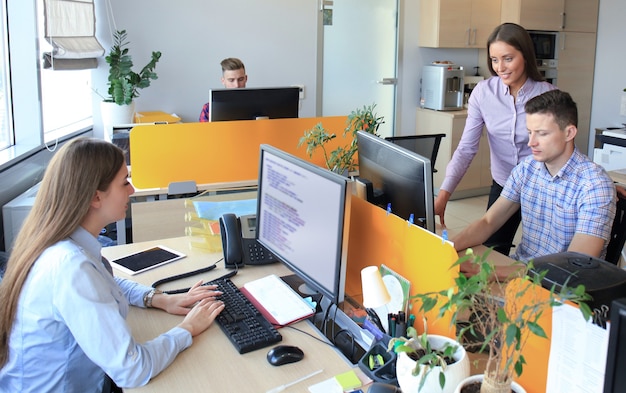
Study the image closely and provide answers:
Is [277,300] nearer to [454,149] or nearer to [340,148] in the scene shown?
[340,148]

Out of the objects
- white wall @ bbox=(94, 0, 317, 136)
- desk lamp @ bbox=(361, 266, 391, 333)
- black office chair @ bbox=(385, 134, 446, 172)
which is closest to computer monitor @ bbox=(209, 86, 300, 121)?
black office chair @ bbox=(385, 134, 446, 172)

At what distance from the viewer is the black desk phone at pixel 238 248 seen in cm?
214

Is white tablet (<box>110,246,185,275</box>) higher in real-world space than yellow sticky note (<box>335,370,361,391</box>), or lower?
higher

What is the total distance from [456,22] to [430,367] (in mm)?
5257

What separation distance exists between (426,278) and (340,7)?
4590mm

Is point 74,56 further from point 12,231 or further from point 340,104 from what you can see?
point 340,104

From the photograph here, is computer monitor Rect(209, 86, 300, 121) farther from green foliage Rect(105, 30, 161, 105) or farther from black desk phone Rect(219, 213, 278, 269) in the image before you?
green foliage Rect(105, 30, 161, 105)

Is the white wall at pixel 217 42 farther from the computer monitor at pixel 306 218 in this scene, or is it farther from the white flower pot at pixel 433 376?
the white flower pot at pixel 433 376

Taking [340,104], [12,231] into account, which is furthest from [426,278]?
[340,104]

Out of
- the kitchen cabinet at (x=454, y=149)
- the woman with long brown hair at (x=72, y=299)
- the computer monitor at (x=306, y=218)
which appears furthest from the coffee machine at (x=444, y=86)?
the woman with long brown hair at (x=72, y=299)

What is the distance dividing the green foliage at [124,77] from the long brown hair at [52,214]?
9.81 feet

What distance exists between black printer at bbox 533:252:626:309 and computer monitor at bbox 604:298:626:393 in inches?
5.9

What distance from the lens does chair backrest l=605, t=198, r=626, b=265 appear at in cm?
221

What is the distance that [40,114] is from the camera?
396cm
